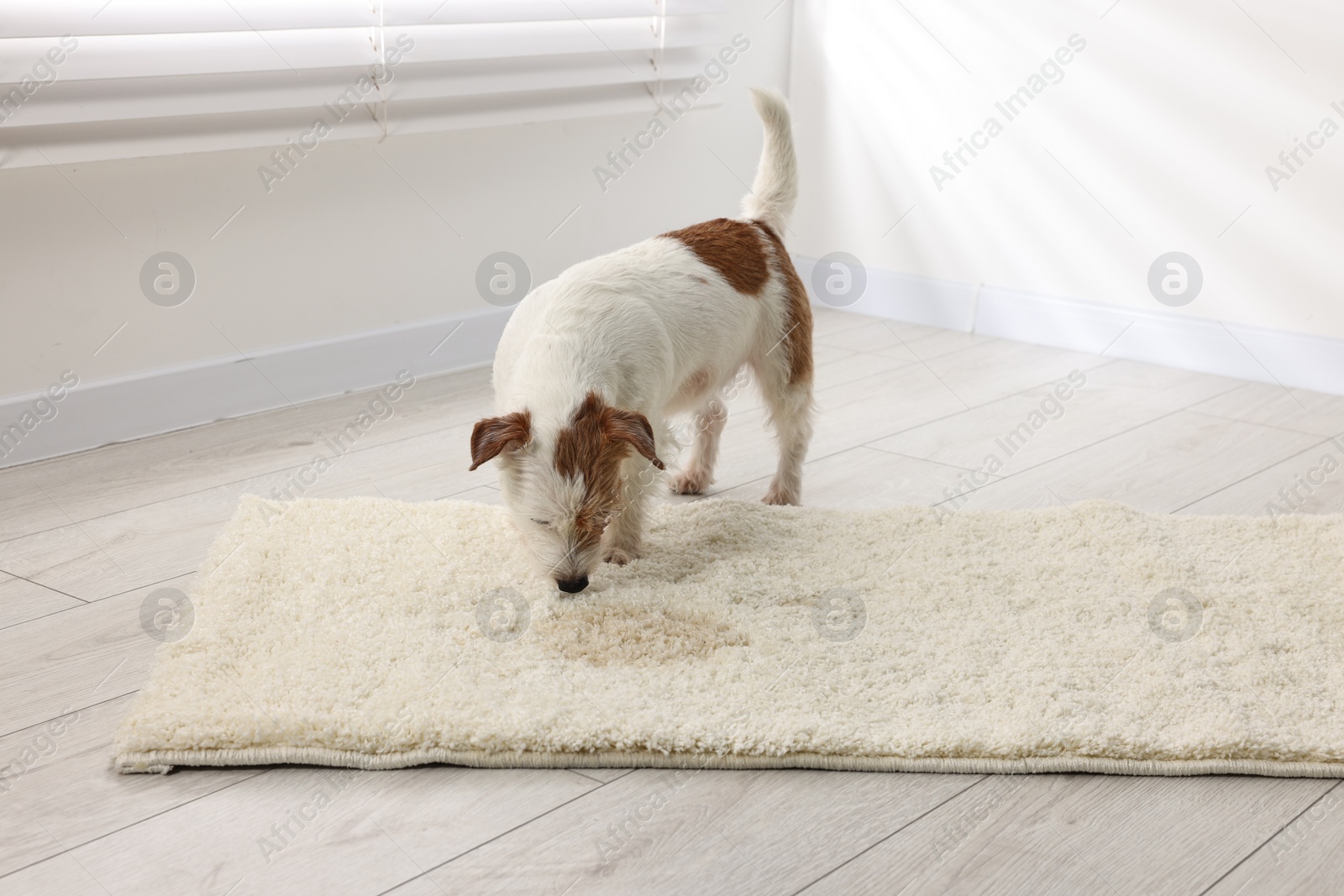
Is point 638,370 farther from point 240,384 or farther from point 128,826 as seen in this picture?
point 240,384

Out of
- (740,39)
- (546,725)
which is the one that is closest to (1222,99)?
(740,39)

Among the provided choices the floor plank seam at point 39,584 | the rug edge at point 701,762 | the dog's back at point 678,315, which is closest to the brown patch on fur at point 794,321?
the dog's back at point 678,315

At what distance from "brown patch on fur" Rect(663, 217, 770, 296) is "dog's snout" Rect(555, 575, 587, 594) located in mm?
690

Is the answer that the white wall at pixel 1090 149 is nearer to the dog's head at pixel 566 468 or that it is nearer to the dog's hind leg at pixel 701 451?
the dog's hind leg at pixel 701 451

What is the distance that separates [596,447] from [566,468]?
0.19ft

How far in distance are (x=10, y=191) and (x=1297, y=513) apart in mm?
2791

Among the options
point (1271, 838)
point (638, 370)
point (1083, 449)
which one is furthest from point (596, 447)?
point (1083, 449)

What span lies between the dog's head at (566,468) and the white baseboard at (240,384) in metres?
1.36

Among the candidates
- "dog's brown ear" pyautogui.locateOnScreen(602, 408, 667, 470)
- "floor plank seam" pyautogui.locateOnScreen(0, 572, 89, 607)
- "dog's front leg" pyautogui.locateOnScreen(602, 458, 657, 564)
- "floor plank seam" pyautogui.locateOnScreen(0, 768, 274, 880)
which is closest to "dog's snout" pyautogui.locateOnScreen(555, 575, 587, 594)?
"dog's front leg" pyautogui.locateOnScreen(602, 458, 657, 564)

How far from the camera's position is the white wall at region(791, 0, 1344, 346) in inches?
123

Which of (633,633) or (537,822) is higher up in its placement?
(633,633)

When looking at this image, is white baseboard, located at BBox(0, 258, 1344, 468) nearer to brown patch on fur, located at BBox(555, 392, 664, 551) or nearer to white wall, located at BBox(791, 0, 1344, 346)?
white wall, located at BBox(791, 0, 1344, 346)

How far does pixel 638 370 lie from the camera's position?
1930mm

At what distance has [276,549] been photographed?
79.8 inches
